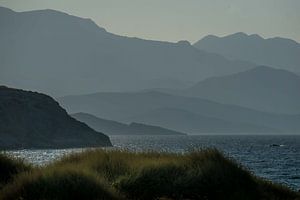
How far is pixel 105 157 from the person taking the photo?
2602 centimetres

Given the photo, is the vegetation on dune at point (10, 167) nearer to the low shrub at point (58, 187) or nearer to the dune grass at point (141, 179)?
the dune grass at point (141, 179)

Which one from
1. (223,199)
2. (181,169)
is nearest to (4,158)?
(181,169)

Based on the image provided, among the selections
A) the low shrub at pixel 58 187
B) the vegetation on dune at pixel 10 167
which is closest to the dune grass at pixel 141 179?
the low shrub at pixel 58 187

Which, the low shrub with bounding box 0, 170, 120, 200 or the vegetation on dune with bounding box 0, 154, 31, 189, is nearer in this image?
the low shrub with bounding box 0, 170, 120, 200

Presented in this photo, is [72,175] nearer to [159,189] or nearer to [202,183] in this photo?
[159,189]

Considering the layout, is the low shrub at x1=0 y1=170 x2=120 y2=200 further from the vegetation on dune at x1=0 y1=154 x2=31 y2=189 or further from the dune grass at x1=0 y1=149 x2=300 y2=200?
the vegetation on dune at x1=0 y1=154 x2=31 y2=189

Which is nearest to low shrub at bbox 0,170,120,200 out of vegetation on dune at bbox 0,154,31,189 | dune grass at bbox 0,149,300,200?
dune grass at bbox 0,149,300,200

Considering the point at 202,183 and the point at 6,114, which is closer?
the point at 202,183

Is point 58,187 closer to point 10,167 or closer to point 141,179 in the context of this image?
point 141,179

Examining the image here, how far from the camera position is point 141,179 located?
920 inches

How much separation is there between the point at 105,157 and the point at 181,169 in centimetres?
374

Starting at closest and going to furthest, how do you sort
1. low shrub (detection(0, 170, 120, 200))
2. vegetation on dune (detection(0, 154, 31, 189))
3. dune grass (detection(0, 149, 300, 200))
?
low shrub (detection(0, 170, 120, 200)), dune grass (detection(0, 149, 300, 200)), vegetation on dune (detection(0, 154, 31, 189))

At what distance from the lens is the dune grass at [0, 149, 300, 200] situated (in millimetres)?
20953

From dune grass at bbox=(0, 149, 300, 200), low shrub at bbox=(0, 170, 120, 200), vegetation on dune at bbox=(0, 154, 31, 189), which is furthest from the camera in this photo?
vegetation on dune at bbox=(0, 154, 31, 189)
